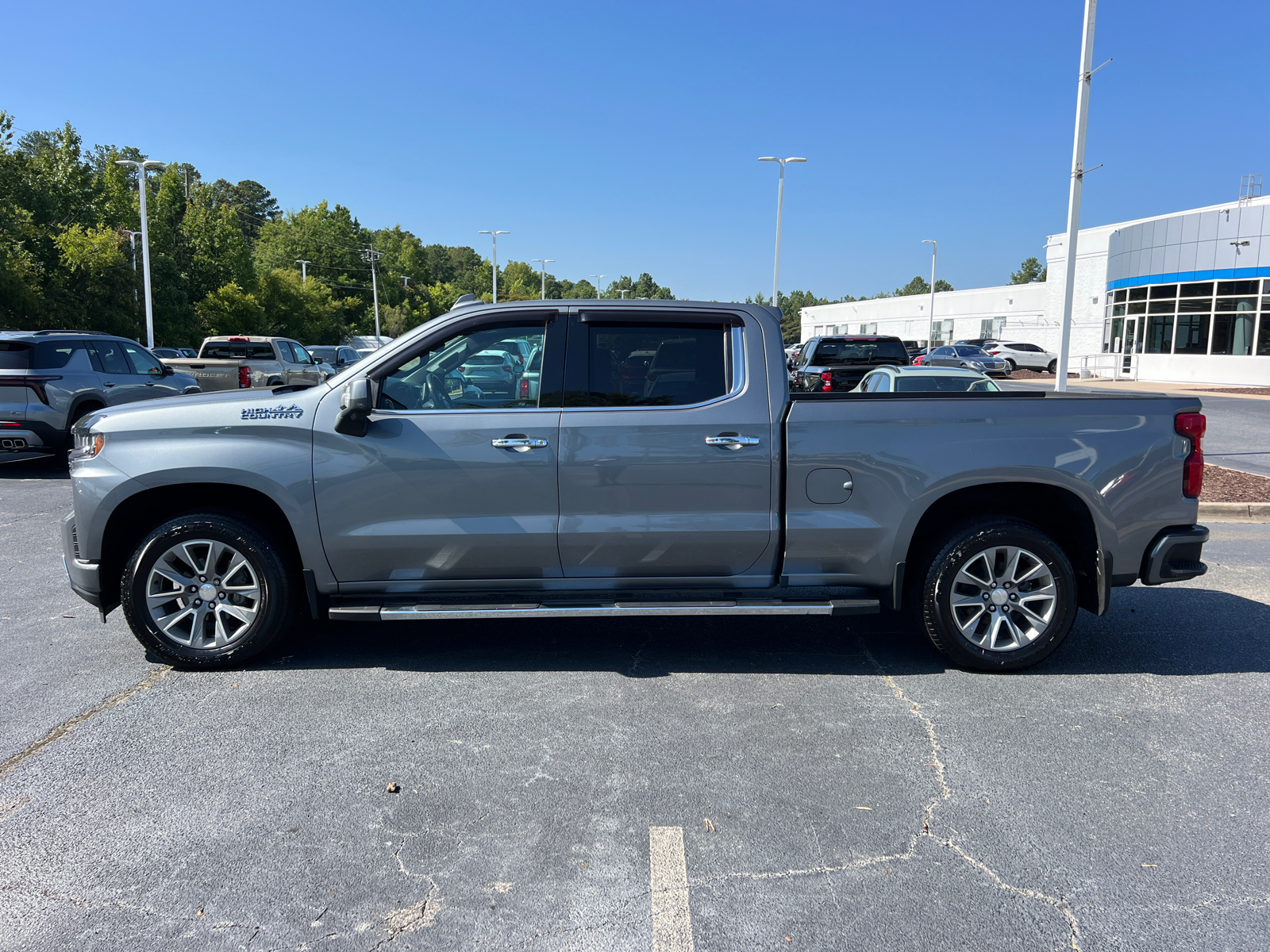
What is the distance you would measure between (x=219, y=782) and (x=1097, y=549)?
4445 millimetres

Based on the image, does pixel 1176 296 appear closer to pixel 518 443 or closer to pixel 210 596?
pixel 518 443

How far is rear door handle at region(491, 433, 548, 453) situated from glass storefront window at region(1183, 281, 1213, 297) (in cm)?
4020

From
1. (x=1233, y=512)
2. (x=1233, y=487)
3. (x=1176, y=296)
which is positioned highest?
(x=1176, y=296)

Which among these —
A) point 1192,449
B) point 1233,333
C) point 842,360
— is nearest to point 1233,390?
point 1233,333

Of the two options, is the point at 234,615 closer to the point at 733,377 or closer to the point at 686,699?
the point at 686,699

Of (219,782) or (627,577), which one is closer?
(219,782)

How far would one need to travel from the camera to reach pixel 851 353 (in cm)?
1794

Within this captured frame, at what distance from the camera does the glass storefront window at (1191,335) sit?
37062mm

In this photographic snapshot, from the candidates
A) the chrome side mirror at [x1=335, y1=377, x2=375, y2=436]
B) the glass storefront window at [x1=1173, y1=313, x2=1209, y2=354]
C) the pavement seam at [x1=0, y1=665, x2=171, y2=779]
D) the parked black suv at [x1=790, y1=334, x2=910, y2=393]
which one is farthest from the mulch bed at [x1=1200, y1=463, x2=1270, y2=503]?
the glass storefront window at [x1=1173, y1=313, x2=1209, y2=354]

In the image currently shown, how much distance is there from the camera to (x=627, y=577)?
4.92 meters

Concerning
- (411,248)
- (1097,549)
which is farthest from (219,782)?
(411,248)

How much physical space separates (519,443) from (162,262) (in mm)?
48445

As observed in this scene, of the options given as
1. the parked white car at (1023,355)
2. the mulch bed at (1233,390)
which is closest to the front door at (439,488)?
the mulch bed at (1233,390)

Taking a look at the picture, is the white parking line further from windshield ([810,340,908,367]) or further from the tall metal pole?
windshield ([810,340,908,367])
